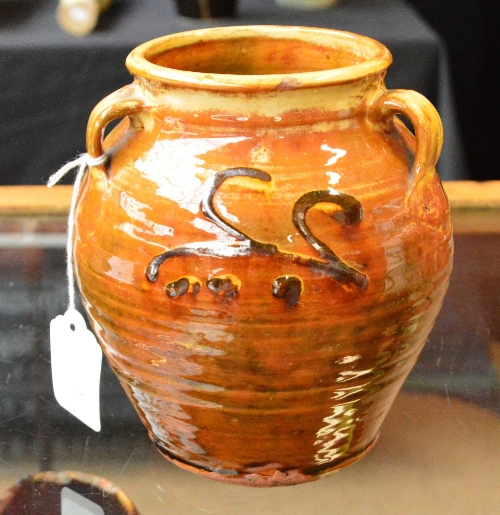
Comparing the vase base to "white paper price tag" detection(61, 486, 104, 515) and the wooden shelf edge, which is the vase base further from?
the wooden shelf edge

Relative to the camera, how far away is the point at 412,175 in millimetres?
653

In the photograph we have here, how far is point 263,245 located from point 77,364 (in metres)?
0.25

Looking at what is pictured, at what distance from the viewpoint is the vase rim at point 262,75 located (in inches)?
23.4

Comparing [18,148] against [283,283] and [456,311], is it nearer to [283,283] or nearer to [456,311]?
[456,311]

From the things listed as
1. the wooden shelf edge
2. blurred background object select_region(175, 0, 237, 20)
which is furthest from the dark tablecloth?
the wooden shelf edge

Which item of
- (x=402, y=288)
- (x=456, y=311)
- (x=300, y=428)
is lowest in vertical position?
(x=456, y=311)

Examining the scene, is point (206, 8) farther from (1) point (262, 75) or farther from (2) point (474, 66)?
(1) point (262, 75)

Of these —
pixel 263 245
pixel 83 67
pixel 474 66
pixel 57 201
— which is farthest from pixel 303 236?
pixel 474 66

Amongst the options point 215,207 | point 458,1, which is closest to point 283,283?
point 215,207

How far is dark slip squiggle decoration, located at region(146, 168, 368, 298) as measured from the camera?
60 centimetres

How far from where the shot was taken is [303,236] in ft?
1.97

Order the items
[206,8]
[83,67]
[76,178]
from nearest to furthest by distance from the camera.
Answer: [76,178] < [83,67] < [206,8]

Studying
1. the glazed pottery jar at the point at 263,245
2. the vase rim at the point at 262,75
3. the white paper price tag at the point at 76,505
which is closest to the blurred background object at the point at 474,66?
the vase rim at the point at 262,75

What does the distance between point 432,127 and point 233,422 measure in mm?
290
